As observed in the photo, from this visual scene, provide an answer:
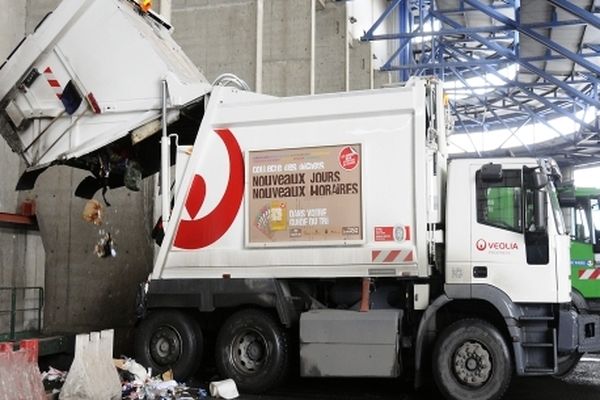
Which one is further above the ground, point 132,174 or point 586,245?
point 132,174

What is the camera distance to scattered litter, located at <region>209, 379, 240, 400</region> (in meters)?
7.02

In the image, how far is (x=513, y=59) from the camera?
68.0ft

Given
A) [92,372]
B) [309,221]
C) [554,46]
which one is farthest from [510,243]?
[554,46]

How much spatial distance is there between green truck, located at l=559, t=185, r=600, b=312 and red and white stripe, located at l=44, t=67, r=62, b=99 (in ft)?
25.4

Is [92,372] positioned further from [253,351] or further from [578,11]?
[578,11]

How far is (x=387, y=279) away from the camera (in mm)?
7430

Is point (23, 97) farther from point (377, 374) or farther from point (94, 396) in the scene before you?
point (377, 374)

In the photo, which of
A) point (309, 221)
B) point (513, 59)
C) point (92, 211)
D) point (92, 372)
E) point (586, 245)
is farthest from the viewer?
point (513, 59)

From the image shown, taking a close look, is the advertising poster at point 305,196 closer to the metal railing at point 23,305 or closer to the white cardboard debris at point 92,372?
the white cardboard debris at point 92,372

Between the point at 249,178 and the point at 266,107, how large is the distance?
82 cm

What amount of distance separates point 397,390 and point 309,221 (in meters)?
2.27

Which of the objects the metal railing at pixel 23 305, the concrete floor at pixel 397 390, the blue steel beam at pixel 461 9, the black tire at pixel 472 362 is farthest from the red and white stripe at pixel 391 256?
the blue steel beam at pixel 461 9

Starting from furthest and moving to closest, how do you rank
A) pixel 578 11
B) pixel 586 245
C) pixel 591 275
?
pixel 578 11
pixel 586 245
pixel 591 275

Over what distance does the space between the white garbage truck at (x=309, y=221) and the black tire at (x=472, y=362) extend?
14 mm
